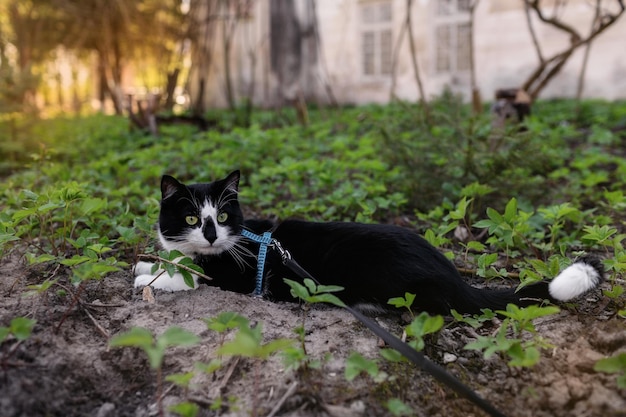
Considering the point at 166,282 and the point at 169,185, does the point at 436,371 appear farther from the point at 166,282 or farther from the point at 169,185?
the point at 169,185

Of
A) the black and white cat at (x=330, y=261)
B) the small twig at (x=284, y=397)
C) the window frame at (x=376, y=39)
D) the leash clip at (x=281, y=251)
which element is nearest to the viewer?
the small twig at (x=284, y=397)

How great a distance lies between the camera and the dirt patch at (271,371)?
149 centimetres

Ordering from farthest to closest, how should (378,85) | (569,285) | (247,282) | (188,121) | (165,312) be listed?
(378,85), (188,121), (247,282), (165,312), (569,285)

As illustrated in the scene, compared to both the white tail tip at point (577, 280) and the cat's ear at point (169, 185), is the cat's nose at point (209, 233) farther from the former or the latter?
the white tail tip at point (577, 280)

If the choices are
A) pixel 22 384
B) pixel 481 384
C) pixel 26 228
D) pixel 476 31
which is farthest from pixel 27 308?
pixel 476 31

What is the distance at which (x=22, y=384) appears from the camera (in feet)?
4.83

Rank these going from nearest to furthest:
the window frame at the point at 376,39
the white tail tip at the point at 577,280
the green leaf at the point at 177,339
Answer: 1. the green leaf at the point at 177,339
2. the white tail tip at the point at 577,280
3. the window frame at the point at 376,39

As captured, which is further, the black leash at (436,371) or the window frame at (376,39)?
the window frame at (376,39)

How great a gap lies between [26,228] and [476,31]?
9401 mm

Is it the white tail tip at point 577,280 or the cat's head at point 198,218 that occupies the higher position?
the cat's head at point 198,218

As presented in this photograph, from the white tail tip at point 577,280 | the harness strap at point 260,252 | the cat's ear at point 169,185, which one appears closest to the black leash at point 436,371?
the white tail tip at point 577,280

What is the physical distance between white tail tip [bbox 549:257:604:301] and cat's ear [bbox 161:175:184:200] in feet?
5.18

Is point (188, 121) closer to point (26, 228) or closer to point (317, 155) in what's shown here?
point (317, 155)

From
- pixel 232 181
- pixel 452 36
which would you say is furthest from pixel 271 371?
pixel 452 36
